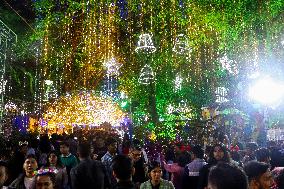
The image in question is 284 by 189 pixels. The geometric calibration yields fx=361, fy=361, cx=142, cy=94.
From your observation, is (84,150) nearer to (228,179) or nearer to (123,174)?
(123,174)

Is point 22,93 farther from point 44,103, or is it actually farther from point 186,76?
point 186,76

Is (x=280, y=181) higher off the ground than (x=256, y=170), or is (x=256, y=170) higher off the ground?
(x=256, y=170)

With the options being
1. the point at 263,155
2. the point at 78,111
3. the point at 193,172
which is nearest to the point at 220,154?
the point at 193,172

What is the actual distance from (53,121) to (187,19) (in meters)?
14.9

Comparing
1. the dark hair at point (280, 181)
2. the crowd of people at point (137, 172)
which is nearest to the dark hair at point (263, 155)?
the crowd of people at point (137, 172)

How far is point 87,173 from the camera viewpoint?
6.45 m

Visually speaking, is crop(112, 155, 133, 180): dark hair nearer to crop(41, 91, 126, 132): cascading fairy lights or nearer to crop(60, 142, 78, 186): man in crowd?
crop(60, 142, 78, 186): man in crowd

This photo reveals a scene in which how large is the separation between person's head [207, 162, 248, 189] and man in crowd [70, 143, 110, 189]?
385cm

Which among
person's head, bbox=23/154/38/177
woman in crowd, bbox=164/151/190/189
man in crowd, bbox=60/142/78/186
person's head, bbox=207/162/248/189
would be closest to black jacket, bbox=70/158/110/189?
person's head, bbox=23/154/38/177

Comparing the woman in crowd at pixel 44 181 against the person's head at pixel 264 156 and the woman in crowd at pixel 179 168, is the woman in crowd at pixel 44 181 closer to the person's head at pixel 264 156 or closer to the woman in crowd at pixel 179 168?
the woman in crowd at pixel 179 168

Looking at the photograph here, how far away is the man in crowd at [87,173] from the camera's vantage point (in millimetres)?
6430

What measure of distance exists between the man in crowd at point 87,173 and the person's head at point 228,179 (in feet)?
12.6

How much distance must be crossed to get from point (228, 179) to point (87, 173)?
403cm

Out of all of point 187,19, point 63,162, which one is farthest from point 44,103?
point 63,162
